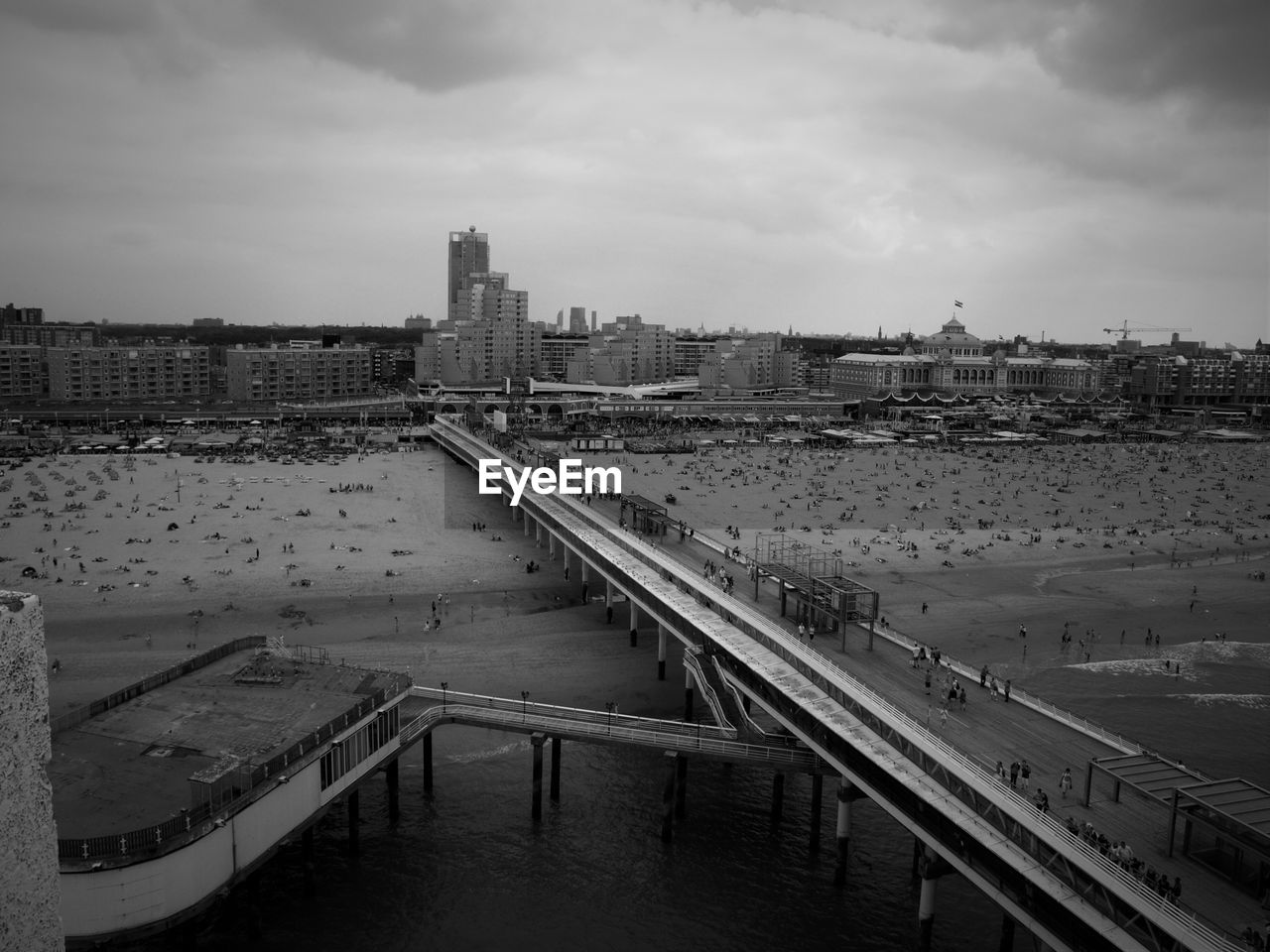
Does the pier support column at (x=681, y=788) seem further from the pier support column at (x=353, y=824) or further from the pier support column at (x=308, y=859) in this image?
the pier support column at (x=308, y=859)

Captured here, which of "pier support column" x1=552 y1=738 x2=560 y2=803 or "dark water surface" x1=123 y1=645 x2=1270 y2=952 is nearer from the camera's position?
"dark water surface" x1=123 y1=645 x2=1270 y2=952

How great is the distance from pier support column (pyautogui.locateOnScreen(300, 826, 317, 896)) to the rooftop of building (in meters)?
1.75

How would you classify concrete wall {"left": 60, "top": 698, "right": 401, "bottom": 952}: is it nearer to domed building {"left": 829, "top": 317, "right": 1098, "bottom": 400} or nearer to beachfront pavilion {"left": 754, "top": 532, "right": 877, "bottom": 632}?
beachfront pavilion {"left": 754, "top": 532, "right": 877, "bottom": 632}

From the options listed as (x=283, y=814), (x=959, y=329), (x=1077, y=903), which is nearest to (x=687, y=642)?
(x=283, y=814)

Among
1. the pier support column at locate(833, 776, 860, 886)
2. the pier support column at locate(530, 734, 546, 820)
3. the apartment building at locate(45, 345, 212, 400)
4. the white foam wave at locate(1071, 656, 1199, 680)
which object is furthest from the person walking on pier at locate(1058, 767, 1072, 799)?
the apartment building at locate(45, 345, 212, 400)

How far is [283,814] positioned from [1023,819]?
11.8 metres

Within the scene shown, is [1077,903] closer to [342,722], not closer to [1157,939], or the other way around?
[1157,939]

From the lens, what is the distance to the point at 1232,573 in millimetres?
41062

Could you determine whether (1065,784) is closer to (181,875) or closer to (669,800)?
(669,800)

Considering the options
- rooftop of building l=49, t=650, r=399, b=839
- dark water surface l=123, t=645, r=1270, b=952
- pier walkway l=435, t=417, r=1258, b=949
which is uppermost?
pier walkway l=435, t=417, r=1258, b=949

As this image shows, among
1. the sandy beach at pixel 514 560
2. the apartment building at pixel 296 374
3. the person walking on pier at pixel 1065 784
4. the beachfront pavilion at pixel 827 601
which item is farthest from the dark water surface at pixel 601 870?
the apartment building at pixel 296 374

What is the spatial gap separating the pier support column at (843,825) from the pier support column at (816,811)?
3.55 feet

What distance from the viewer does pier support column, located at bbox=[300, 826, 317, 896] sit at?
56.7ft

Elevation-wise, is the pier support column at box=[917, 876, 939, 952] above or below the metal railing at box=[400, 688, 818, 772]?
below
